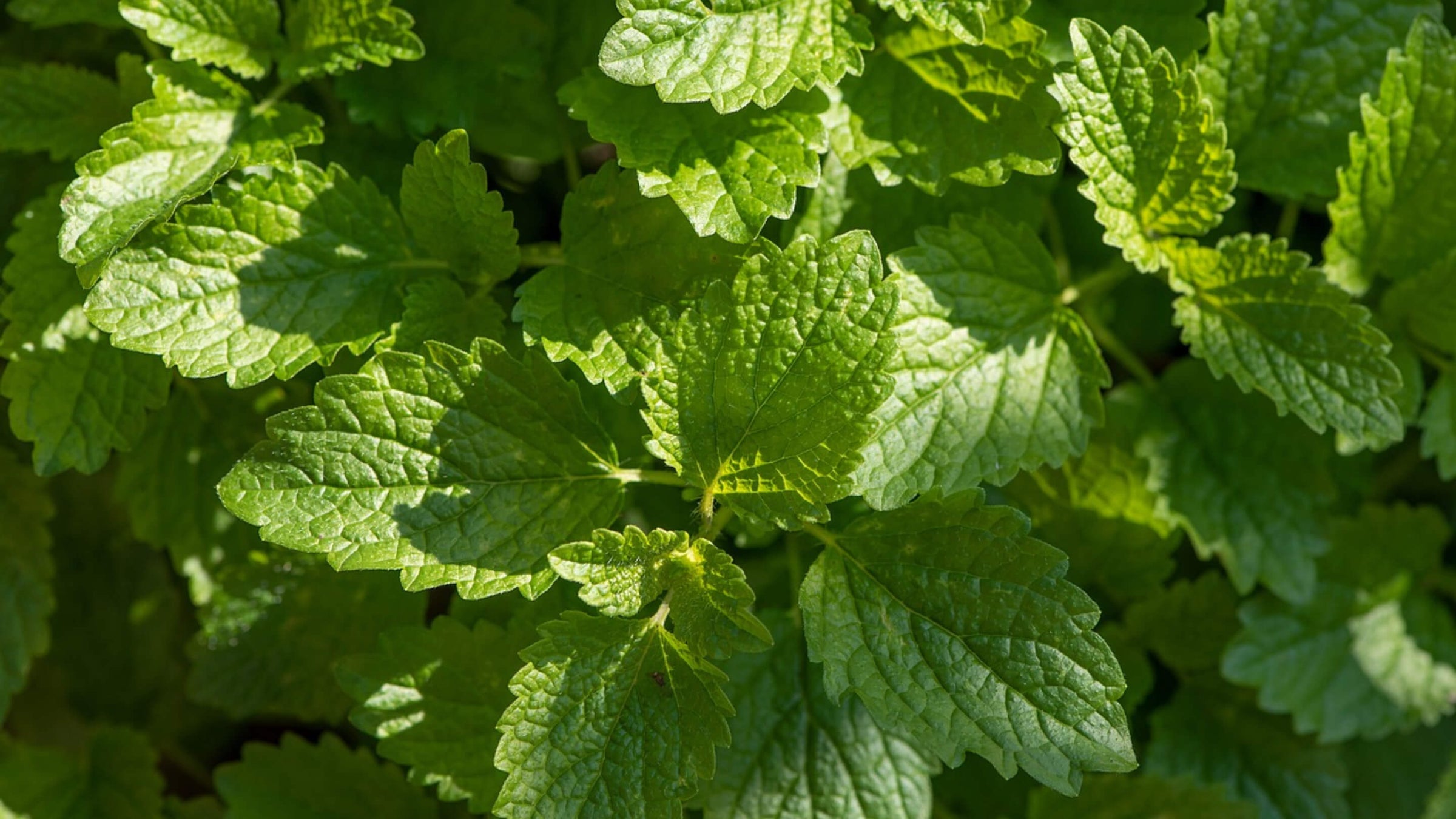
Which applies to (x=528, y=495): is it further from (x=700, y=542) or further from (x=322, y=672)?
(x=322, y=672)

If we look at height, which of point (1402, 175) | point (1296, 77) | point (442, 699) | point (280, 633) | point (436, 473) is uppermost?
point (1296, 77)

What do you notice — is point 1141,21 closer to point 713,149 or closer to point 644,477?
point 713,149

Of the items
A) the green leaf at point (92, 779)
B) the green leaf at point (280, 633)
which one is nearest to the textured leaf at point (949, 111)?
the green leaf at point (280, 633)

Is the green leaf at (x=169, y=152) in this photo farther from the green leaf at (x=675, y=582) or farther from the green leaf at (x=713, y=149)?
the green leaf at (x=675, y=582)

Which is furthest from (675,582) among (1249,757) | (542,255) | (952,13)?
(1249,757)

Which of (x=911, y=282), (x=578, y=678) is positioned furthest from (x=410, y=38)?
(x=578, y=678)

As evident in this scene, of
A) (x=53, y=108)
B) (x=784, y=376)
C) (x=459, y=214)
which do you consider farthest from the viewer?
(x=53, y=108)
